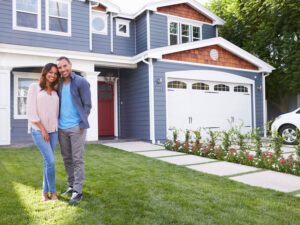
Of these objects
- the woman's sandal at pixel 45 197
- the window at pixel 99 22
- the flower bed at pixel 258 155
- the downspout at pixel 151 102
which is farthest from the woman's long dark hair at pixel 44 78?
the window at pixel 99 22

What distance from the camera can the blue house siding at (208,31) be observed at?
12.8 meters

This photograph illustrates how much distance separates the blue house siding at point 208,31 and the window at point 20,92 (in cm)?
810

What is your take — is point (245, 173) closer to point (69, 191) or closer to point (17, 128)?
point (69, 191)

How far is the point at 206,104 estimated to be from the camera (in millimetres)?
10305

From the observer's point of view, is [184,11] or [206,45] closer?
[206,45]

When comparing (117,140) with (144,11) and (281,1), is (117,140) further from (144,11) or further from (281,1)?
(281,1)

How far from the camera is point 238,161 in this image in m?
5.58

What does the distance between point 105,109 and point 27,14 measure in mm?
4514

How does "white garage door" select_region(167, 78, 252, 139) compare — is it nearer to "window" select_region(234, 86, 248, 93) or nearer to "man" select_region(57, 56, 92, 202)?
"window" select_region(234, 86, 248, 93)

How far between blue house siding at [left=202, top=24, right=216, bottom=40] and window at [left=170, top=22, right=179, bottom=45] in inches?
62.9

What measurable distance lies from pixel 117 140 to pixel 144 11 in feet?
18.4

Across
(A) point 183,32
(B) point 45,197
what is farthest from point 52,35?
(B) point 45,197

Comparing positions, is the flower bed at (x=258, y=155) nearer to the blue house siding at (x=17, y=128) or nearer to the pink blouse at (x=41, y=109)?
the pink blouse at (x=41, y=109)

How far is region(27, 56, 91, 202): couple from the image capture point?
2.89 meters
